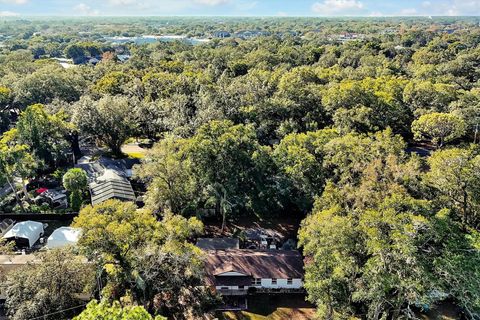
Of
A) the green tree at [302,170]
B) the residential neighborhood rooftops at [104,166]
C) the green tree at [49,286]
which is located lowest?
the residential neighborhood rooftops at [104,166]

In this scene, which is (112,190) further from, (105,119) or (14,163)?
(105,119)

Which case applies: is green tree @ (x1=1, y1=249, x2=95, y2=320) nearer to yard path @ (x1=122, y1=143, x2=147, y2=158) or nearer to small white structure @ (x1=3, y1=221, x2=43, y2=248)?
small white structure @ (x1=3, y1=221, x2=43, y2=248)

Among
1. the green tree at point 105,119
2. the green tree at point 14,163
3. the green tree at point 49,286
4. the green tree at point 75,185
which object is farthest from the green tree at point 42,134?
the green tree at point 49,286

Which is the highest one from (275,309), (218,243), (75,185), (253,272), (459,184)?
(459,184)

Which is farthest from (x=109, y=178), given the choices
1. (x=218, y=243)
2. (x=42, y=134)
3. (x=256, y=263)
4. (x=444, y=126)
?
(x=444, y=126)

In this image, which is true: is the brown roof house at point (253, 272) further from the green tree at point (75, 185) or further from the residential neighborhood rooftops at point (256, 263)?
the green tree at point (75, 185)

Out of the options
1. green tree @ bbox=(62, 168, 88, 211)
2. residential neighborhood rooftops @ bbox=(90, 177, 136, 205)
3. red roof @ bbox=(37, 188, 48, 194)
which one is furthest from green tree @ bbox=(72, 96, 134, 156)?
green tree @ bbox=(62, 168, 88, 211)

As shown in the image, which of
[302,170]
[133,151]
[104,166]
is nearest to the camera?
[302,170]
